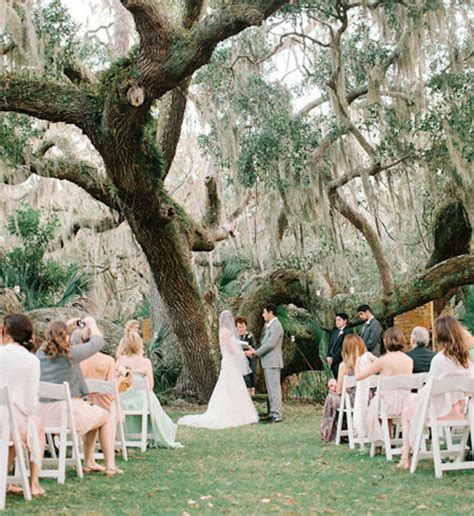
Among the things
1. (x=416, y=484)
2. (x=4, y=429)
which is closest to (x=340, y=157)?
(x=416, y=484)

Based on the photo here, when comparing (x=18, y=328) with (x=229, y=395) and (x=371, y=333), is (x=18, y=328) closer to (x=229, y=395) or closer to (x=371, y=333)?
(x=371, y=333)

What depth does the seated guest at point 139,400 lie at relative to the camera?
884cm

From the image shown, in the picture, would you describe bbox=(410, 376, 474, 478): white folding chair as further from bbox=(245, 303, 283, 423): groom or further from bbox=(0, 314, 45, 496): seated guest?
bbox=(245, 303, 283, 423): groom

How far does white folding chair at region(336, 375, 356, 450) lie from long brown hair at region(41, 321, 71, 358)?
9.62 ft

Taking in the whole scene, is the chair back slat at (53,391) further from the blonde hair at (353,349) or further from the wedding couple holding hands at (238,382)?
the wedding couple holding hands at (238,382)

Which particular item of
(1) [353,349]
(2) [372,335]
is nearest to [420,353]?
(1) [353,349]

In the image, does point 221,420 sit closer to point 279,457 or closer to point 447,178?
point 279,457

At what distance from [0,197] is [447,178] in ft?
23.0

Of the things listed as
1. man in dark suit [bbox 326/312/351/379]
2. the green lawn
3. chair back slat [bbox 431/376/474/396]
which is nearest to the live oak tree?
man in dark suit [bbox 326/312/351/379]

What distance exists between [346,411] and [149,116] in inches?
174

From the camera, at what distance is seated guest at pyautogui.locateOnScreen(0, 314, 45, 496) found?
5.52 meters

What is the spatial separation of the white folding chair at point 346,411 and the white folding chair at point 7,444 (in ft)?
12.0

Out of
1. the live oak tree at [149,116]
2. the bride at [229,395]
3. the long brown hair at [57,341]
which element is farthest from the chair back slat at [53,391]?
the bride at [229,395]

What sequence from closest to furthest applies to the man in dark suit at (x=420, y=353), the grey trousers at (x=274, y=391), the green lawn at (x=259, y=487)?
the green lawn at (x=259, y=487) < the man in dark suit at (x=420, y=353) < the grey trousers at (x=274, y=391)
